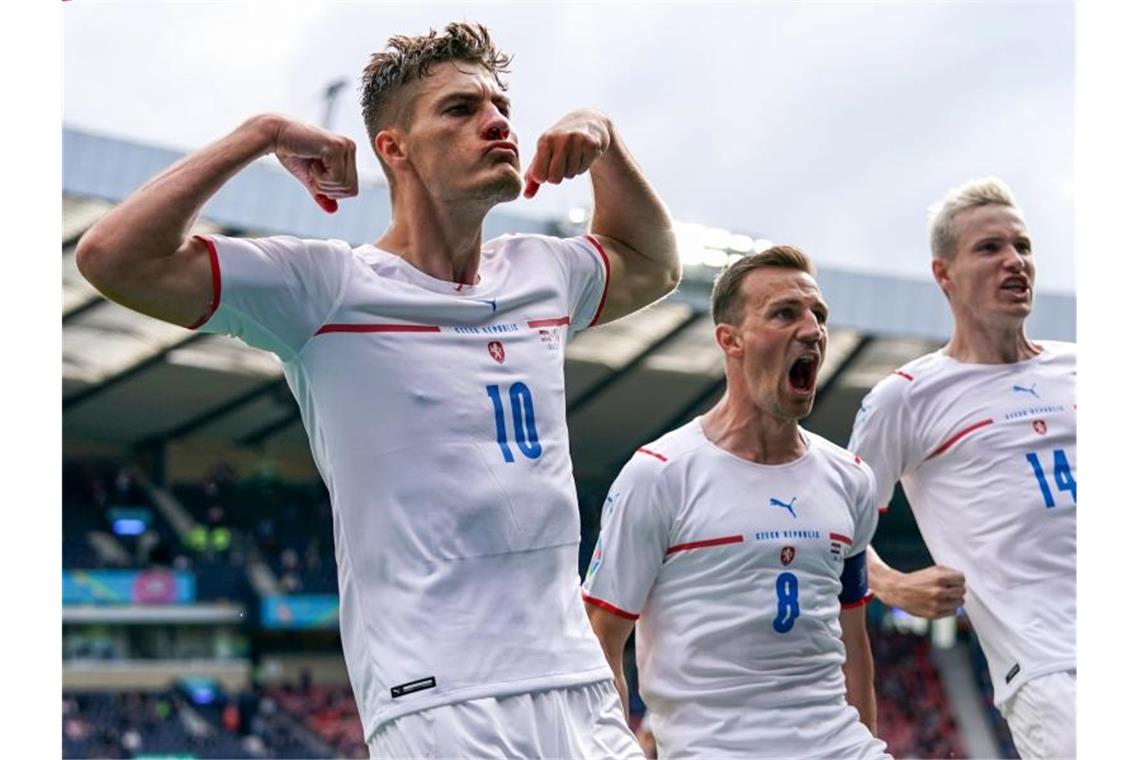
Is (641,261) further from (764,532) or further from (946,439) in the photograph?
(946,439)

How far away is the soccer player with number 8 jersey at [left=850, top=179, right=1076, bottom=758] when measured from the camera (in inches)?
190

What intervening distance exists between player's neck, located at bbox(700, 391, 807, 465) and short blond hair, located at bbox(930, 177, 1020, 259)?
988 millimetres

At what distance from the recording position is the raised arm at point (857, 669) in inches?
181

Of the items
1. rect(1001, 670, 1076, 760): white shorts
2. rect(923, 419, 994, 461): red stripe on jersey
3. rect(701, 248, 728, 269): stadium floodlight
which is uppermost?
rect(701, 248, 728, 269): stadium floodlight

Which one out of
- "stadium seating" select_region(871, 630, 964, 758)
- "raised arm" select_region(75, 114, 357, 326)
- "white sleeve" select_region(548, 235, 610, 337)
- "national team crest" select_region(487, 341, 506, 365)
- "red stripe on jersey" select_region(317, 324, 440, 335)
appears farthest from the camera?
"stadium seating" select_region(871, 630, 964, 758)

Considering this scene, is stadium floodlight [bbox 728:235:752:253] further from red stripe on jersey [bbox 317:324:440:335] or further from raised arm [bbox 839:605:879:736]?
red stripe on jersey [bbox 317:324:440:335]

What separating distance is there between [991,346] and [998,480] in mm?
472

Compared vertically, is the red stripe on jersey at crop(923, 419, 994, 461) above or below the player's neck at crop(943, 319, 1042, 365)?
below

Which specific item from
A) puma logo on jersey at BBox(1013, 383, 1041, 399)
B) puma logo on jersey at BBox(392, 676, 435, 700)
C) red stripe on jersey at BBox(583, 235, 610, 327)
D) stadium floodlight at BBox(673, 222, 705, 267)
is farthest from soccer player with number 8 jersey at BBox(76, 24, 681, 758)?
stadium floodlight at BBox(673, 222, 705, 267)

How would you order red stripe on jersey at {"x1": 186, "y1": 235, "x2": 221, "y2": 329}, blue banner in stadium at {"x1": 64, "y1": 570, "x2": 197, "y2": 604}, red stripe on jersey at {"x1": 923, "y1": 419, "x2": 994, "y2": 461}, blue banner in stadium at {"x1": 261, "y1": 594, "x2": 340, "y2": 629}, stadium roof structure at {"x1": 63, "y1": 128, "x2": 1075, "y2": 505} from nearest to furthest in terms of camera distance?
red stripe on jersey at {"x1": 186, "y1": 235, "x2": 221, "y2": 329}, red stripe on jersey at {"x1": 923, "y1": 419, "x2": 994, "y2": 461}, stadium roof structure at {"x1": 63, "y1": 128, "x2": 1075, "y2": 505}, blue banner in stadium at {"x1": 64, "y1": 570, "x2": 197, "y2": 604}, blue banner in stadium at {"x1": 261, "y1": 594, "x2": 340, "y2": 629}

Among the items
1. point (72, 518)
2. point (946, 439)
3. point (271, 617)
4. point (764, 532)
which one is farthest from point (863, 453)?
point (72, 518)

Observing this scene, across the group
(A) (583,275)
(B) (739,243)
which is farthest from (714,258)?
(A) (583,275)

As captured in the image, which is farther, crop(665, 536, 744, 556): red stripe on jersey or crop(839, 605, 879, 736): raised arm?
crop(839, 605, 879, 736): raised arm

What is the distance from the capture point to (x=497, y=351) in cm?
349
